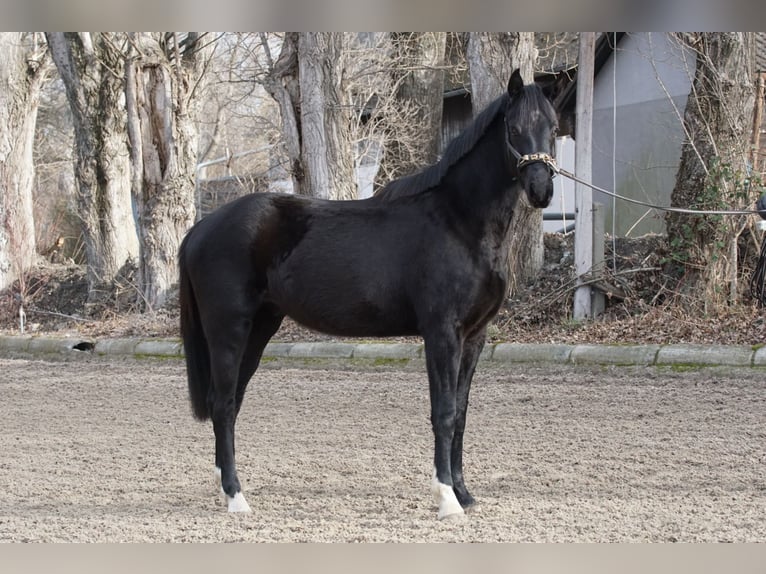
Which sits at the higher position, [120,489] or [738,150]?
[738,150]

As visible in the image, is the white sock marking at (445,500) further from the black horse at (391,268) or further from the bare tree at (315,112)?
the bare tree at (315,112)

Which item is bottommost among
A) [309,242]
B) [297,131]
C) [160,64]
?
[309,242]

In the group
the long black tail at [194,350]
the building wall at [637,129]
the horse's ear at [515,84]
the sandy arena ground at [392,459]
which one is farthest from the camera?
the building wall at [637,129]

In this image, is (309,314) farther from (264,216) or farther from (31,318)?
(31,318)

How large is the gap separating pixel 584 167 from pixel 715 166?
146cm

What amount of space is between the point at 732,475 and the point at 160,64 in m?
10.7

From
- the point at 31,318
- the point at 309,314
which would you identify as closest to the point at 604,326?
the point at 309,314

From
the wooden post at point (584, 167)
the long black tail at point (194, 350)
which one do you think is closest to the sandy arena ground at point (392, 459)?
the long black tail at point (194, 350)

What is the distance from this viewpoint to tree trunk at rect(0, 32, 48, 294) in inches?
638

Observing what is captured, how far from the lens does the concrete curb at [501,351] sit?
8354 millimetres

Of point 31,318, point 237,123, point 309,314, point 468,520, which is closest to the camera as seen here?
point 468,520

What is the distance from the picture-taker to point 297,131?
11.8 metres

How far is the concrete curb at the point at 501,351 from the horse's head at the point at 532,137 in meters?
4.75

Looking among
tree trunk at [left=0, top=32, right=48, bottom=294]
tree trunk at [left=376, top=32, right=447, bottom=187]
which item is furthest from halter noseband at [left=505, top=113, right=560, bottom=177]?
tree trunk at [left=0, top=32, right=48, bottom=294]
